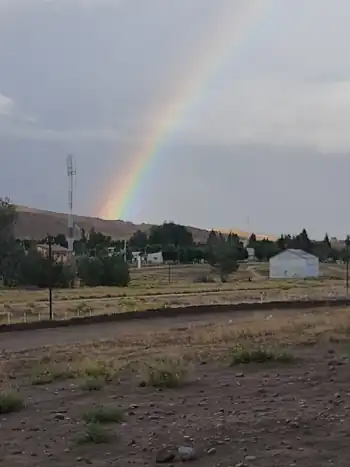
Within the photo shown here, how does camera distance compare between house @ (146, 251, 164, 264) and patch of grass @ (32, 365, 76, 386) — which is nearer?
patch of grass @ (32, 365, 76, 386)

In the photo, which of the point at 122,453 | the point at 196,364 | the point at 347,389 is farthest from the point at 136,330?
the point at 122,453

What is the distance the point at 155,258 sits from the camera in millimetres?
161625

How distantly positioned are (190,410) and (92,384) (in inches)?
134

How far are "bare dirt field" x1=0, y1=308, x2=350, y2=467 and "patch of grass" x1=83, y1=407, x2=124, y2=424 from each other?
0.01 meters

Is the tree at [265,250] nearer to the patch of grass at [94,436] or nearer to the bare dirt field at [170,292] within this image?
the bare dirt field at [170,292]


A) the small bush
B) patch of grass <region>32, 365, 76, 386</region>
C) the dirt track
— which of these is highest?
the small bush

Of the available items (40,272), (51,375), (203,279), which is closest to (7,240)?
(40,272)

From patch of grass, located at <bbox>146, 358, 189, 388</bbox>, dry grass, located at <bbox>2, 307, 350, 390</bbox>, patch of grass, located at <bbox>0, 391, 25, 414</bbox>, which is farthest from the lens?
dry grass, located at <bbox>2, 307, 350, 390</bbox>

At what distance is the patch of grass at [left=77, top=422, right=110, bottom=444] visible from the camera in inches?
351

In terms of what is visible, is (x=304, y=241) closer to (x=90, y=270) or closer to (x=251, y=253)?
(x=251, y=253)

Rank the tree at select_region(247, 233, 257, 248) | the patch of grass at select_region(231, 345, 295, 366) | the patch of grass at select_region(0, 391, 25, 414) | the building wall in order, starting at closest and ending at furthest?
1. the patch of grass at select_region(0, 391, 25, 414)
2. the patch of grass at select_region(231, 345, 295, 366)
3. the building wall
4. the tree at select_region(247, 233, 257, 248)

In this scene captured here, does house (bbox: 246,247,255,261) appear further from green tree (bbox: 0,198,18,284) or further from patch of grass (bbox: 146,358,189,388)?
patch of grass (bbox: 146,358,189,388)

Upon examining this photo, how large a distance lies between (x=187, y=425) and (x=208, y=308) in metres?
40.6

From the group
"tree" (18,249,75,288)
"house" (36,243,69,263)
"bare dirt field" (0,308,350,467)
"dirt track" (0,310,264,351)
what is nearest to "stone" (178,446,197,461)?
"bare dirt field" (0,308,350,467)
